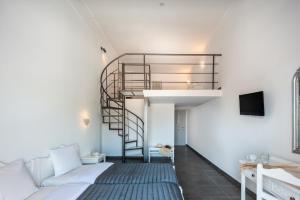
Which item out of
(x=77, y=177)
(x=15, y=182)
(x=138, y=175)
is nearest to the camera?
(x=15, y=182)

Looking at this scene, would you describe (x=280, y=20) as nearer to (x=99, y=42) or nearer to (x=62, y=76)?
(x=62, y=76)

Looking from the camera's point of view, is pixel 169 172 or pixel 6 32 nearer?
pixel 6 32

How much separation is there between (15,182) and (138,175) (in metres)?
1.52

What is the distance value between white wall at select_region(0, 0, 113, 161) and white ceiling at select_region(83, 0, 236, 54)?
77 centimetres

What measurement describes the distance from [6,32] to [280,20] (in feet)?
11.4

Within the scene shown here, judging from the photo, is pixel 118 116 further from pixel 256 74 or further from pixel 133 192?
pixel 256 74

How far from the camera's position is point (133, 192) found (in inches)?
90.5

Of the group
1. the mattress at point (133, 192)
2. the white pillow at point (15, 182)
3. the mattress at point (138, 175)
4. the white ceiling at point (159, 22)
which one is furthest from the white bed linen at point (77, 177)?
the white ceiling at point (159, 22)

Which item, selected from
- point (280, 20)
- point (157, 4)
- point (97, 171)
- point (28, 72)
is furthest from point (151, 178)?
point (157, 4)

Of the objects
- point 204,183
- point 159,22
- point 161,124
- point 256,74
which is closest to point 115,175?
point 204,183

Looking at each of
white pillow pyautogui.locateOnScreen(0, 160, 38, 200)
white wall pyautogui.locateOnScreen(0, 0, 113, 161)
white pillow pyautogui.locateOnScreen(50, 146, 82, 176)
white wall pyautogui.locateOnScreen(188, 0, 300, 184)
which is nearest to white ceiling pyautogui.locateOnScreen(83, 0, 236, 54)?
white wall pyautogui.locateOnScreen(188, 0, 300, 184)

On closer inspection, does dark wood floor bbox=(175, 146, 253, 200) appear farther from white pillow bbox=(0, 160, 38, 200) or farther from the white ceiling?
the white ceiling

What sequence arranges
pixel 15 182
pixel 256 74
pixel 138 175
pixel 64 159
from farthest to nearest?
Answer: pixel 256 74
pixel 64 159
pixel 138 175
pixel 15 182

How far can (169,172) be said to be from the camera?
3.00 meters
